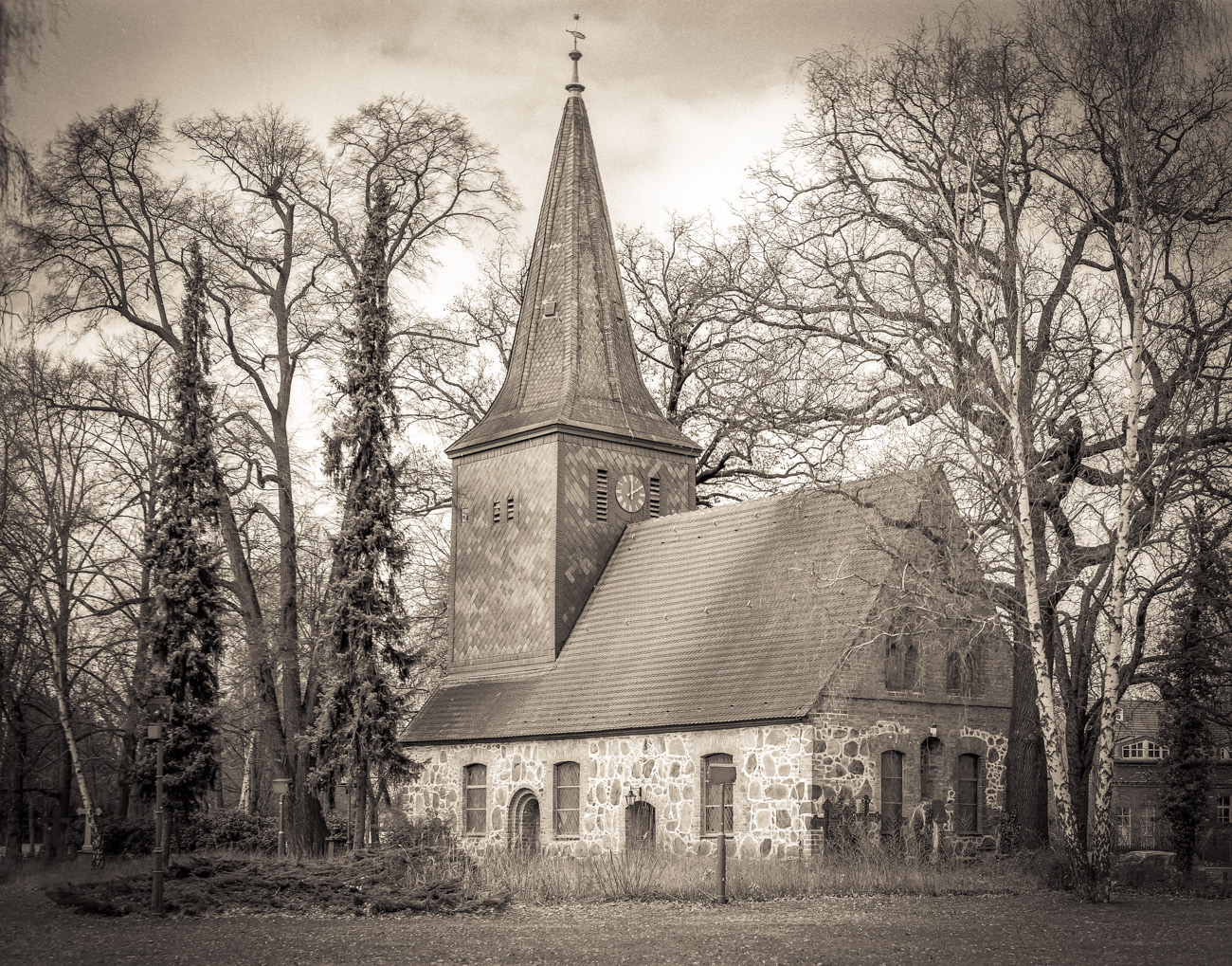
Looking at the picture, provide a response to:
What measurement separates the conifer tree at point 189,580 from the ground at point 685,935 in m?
8.77

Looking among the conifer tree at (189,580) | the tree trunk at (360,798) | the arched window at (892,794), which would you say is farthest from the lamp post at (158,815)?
the arched window at (892,794)

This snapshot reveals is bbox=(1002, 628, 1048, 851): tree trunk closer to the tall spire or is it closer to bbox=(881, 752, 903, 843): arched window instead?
bbox=(881, 752, 903, 843): arched window

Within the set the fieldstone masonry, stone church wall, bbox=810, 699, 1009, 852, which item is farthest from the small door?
stone church wall, bbox=810, 699, 1009, 852

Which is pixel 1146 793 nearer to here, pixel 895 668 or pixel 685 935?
pixel 895 668

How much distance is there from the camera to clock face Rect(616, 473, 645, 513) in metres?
32.3

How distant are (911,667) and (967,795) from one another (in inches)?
108

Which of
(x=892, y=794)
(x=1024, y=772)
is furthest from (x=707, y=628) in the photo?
(x=1024, y=772)

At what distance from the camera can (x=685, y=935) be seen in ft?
48.1

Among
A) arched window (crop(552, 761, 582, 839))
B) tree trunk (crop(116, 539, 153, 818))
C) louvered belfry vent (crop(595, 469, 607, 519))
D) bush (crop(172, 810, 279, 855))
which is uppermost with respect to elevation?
louvered belfry vent (crop(595, 469, 607, 519))

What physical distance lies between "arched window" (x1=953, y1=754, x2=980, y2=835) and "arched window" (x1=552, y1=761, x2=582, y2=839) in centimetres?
713

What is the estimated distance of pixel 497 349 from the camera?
39656 mm

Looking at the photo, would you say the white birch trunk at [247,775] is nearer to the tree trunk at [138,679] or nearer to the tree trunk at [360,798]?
the tree trunk at [138,679]

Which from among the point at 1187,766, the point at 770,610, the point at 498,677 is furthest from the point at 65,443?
the point at 1187,766

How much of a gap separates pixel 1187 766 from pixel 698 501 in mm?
16014
